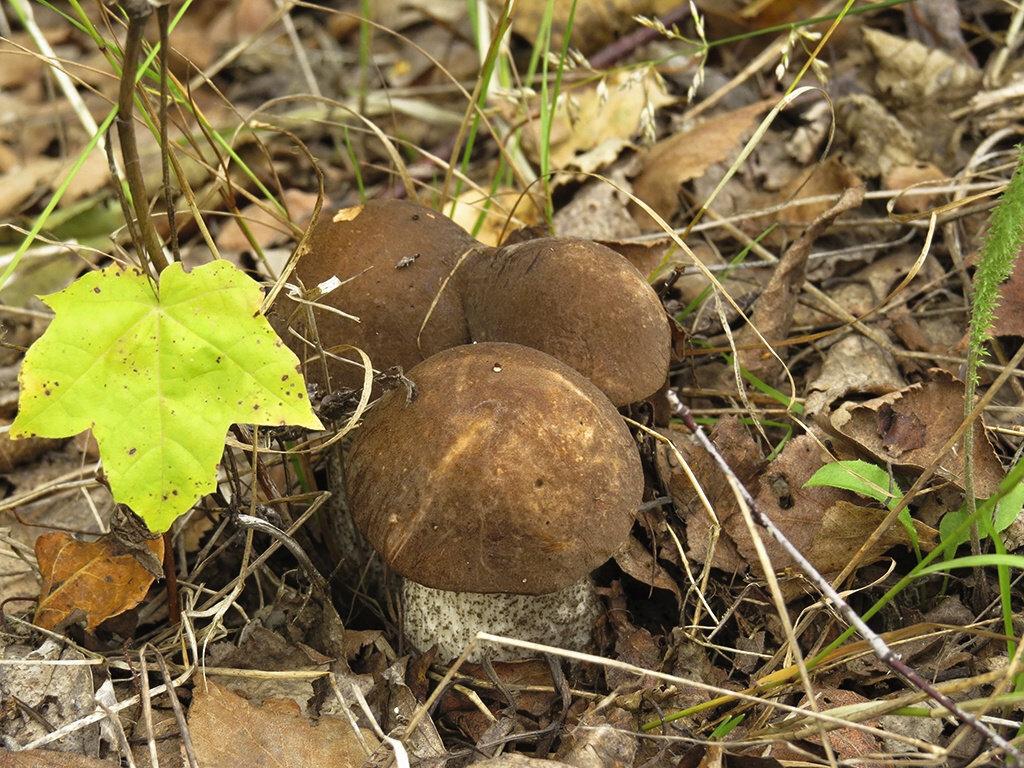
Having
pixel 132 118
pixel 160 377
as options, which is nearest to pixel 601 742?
pixel 160 377

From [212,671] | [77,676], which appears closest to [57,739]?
[77,676]

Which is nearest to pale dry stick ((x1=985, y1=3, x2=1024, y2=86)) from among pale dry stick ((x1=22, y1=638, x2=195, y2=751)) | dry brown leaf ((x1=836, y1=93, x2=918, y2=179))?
dry brown leaf ((x1=836, y1=93, x2=918, y2=179))

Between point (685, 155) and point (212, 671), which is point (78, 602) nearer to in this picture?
point (212, 671)

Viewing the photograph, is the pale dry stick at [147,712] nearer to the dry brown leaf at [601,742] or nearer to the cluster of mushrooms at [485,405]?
the cluster of mushrooms at [485,405]

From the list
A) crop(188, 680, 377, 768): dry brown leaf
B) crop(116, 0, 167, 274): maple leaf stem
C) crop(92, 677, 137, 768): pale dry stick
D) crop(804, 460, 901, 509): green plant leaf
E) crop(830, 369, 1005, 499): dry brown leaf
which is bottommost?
crop(188, 680, 377, 768): dry brown leaf

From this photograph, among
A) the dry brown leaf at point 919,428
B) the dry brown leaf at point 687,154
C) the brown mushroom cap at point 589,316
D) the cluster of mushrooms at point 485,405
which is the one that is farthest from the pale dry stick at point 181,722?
the dry brown leaf at point 687,154

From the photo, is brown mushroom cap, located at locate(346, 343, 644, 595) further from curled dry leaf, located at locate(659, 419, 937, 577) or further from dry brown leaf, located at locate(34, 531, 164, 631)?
dry brown leaf, located at locate(34, 531, 164, 631)

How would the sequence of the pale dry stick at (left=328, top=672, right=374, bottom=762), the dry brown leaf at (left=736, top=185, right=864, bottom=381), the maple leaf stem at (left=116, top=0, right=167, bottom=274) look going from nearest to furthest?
1. the maple leaf stem at (left=116, top=0, right=167, bottom=274)
2. the pale dry stick at (left=328, top=672, right=374, bottom=762)
3. the dry brown leaf at (left=736, top=185, right=864, bottom=381)
